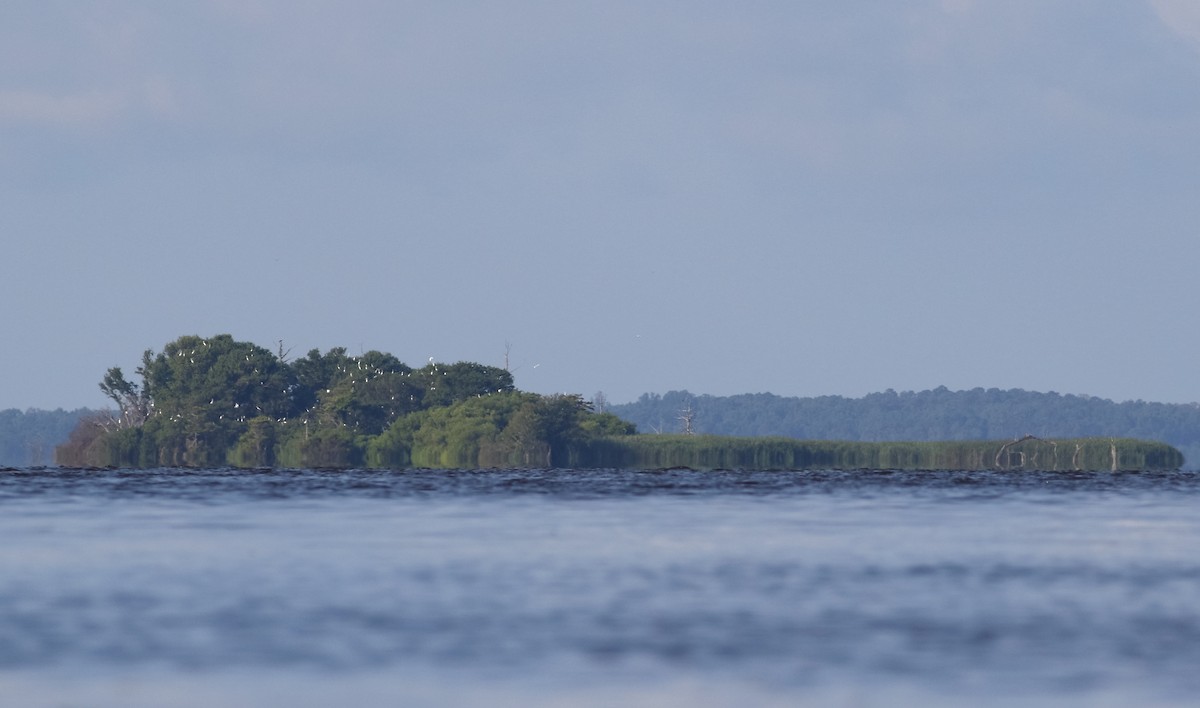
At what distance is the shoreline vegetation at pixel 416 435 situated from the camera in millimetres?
150750

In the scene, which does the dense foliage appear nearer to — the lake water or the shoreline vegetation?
the shoreline vegetation

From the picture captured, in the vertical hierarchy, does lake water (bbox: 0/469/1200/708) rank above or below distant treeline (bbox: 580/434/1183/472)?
below

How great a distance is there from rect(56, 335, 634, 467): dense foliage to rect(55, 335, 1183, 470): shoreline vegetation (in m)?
0.15

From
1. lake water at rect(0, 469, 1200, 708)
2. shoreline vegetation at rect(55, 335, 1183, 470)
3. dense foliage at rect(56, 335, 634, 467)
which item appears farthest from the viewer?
dense foliage at rect(56, 335, 634, 467)

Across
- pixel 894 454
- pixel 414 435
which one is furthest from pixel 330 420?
pixel 894 454

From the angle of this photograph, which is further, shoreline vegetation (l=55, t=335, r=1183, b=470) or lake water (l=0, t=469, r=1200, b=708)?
shoreline vegetation (l=55, t=335, r=1183, b=470)

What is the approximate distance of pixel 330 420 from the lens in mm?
182875

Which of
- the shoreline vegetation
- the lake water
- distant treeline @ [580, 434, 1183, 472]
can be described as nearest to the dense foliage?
the shoreline vegetation

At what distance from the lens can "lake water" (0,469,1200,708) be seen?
73.6ft

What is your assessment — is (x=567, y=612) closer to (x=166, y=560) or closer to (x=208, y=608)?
(x=208, y=608)

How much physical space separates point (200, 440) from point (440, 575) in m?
149

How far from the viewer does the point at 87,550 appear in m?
42.2

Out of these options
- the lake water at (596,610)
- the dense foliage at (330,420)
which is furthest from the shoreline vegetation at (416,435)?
the lake water at (596,610)

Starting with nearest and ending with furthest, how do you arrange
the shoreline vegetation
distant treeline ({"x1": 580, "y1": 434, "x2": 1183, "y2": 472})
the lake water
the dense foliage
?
the lake water → distant treeline ({"x1": 580, "y1": 434, "x2": 1183, "y2": 472}) → the shoreline vegetation → the dense foliage
